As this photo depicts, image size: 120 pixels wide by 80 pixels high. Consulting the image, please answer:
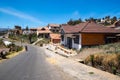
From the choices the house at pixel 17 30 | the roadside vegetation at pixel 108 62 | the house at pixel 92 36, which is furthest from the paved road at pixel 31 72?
the house at pixel 17 30

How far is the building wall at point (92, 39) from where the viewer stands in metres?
39.7

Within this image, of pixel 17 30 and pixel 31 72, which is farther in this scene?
pixel 17 30

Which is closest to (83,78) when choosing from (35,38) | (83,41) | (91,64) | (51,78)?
(51,78)

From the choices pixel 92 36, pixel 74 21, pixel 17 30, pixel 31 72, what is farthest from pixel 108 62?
pixel 17 30

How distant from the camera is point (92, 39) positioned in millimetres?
40438

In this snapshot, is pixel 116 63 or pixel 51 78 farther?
pixel 116 63

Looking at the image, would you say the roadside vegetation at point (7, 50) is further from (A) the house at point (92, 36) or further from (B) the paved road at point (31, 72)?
(A) the house at point (92, 36)

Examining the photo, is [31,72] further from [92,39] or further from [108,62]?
[92,39]

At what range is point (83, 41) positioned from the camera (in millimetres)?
39625

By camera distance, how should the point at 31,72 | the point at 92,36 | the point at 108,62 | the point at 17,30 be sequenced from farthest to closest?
the point at 17,30, the point at 92,36, the point at 108,62, the point at 31,72

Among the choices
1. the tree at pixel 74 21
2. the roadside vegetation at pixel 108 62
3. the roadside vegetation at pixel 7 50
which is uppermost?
the tree at pixel 74 21

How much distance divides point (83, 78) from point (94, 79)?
0.89 meters

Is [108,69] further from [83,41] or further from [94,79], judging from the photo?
[83,41]

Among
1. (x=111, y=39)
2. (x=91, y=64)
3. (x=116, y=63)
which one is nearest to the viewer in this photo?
(x=116, y=63)
